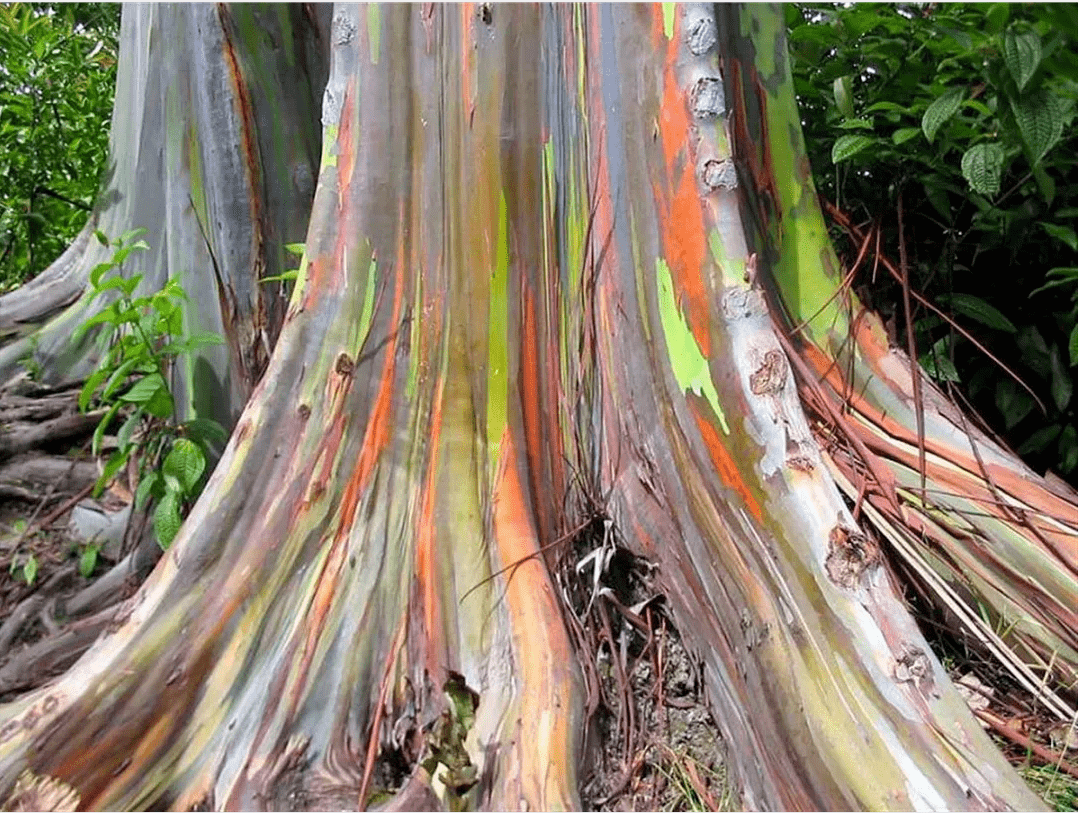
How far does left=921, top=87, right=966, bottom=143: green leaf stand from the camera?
6.57 ft

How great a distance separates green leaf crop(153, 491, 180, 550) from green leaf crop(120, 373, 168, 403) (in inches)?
10.1

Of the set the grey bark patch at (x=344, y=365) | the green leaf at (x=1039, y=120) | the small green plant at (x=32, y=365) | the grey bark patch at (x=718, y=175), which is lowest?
the grey bark patch at (x=344, y=365)

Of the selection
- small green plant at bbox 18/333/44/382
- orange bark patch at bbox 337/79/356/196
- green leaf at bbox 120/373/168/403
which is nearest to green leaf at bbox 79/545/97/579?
green leaf at bbox 120/373/168/403

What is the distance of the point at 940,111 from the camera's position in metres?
2.03

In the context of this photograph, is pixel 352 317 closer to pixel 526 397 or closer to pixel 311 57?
pixel 526 397

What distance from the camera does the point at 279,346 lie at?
2.00 m

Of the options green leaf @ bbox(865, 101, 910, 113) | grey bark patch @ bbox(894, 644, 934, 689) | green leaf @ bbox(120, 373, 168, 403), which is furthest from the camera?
green leaf @ bbox(120, 373, 168, 403)

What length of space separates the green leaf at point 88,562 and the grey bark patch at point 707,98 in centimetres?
199

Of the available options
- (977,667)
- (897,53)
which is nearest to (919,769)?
(977,667)

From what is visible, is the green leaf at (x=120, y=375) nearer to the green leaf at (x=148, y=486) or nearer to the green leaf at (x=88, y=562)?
the green leaf at (x=148, y=486)

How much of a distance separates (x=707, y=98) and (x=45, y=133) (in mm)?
2961

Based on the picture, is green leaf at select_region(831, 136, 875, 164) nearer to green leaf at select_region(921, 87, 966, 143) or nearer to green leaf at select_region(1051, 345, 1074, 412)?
green leaf at select_region(921, 87, 966, 143)

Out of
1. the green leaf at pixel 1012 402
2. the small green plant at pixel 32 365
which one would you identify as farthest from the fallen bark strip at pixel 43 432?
the green leaf at pixel 1012 402

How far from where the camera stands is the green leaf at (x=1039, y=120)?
1.84 m
